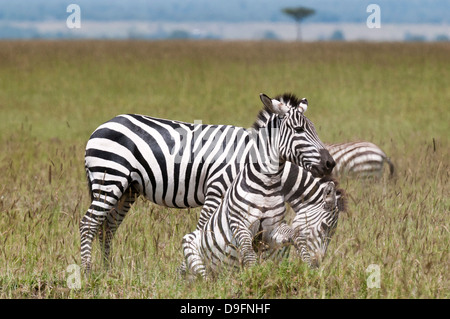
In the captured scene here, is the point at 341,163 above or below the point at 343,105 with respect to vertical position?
below

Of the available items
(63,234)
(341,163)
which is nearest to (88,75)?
(341,163)

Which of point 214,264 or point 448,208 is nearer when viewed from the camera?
point 214,264

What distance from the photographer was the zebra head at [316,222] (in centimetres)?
544

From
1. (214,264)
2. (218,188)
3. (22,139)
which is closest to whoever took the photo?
(214,264)

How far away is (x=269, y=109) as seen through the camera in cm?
544

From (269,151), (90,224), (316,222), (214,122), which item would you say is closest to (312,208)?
(316,222)

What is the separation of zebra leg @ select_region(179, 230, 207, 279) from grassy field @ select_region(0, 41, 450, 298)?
0.12 meters

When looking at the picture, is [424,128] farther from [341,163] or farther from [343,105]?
[341,163]

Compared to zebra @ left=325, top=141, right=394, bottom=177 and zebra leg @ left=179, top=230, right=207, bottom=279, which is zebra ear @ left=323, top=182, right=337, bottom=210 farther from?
zebra @ left=325, top=141, right=394, bottom=177

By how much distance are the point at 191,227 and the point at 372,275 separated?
2636 millimetres

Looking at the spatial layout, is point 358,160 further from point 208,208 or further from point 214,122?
point 214,122

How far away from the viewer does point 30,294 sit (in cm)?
597

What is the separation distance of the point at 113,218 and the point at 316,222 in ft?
8.08
